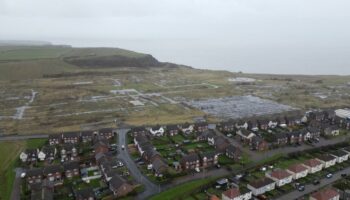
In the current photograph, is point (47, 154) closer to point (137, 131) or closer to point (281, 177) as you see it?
point (137, 131)

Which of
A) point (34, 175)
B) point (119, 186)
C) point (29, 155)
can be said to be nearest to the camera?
point (119, 186)

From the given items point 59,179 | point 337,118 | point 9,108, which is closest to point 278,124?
point 337,118

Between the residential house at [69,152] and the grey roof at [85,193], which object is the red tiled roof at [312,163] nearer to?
the grey roof at [85,193]

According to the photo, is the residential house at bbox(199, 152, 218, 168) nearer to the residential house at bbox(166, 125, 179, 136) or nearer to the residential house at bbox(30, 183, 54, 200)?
the residential house at bbox(166, 125, 179, 136)

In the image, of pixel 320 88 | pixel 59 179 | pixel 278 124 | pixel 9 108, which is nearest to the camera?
pixel 59 179

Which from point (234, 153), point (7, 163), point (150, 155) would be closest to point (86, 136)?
point (7, 163)

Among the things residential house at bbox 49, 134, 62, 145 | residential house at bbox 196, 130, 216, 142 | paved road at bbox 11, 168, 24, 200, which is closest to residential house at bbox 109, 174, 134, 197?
paved road at bbox 11, 168, 24, 200

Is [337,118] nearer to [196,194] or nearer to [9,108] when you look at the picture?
[196,194]

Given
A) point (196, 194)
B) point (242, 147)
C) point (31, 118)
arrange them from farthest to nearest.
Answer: point (31, 118) < point (242, 147) < point (196, 194)

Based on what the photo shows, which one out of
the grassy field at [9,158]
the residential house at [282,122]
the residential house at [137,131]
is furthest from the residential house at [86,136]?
the residential house at [282,122]
